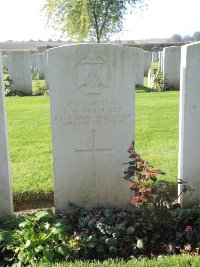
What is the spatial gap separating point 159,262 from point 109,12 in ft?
73.1

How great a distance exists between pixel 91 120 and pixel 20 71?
11.0 m

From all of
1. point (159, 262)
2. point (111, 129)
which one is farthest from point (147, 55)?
point (159, 262)

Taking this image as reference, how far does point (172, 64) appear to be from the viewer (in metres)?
14.2

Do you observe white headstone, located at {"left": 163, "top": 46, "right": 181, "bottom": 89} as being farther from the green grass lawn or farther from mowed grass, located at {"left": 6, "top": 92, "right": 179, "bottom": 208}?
the green grass lawn

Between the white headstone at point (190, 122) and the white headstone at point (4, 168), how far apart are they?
1929 mm

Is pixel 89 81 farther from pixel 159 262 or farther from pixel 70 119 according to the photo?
pixel 159 262

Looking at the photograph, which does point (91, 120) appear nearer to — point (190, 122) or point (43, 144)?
point (190, 122)

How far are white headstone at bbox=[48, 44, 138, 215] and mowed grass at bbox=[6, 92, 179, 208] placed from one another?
2.40ft

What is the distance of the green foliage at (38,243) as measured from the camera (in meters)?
3.21

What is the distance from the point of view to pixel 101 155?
4.24m

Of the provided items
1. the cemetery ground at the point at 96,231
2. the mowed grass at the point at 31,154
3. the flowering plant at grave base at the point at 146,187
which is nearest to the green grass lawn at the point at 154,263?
the cemetery ground at the point at 96,231

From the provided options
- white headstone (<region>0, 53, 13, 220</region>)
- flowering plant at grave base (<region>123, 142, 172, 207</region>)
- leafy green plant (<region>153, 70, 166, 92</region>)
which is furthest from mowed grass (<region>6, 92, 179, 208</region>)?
leafy green plant (<region>153, 70, 166, 92</region>)

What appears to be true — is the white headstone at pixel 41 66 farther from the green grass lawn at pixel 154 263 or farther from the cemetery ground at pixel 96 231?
the green grass lawn at pixel 154 263

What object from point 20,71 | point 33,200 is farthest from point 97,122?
point 20,71
